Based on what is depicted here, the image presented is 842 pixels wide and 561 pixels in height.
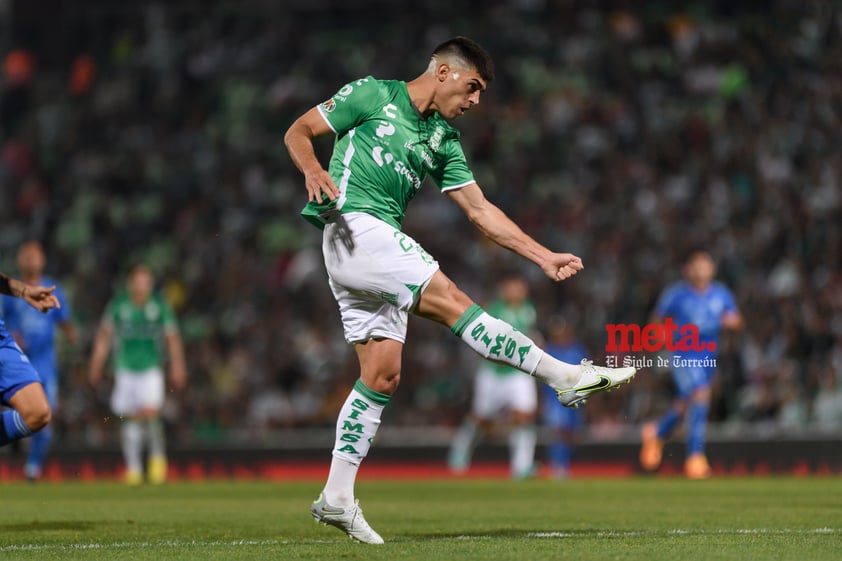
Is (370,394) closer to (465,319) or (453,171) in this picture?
(465,319)

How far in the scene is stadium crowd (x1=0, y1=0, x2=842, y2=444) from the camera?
19.7m

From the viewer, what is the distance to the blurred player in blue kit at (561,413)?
17828 mm

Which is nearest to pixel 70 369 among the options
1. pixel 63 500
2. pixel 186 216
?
pixel 186 216

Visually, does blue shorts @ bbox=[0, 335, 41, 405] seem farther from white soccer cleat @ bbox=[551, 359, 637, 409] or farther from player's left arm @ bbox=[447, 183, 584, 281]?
white soccer cleat @ bbox=[551, 359, 637, 409]

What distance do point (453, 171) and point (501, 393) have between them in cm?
1068

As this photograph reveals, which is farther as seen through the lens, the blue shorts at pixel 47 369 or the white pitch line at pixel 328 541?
the blue shorts at pixel 47 369

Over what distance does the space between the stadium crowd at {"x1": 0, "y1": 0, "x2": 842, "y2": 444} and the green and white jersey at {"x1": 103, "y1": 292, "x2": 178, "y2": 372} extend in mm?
3771

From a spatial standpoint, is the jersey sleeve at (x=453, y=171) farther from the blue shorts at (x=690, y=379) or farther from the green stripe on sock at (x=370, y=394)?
the blue shorts at (x=690, y=379)

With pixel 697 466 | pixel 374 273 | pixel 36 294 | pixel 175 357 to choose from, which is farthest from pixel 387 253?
pixel 175 357

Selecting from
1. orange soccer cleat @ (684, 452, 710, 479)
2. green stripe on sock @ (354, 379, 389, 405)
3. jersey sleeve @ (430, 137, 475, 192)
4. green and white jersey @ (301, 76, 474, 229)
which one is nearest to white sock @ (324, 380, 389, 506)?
green stripe on sock @ (354, 379, 389, 405)

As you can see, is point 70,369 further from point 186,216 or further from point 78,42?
point 78,42

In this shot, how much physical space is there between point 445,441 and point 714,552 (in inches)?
526

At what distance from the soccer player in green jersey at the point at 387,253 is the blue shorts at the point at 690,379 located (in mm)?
8531

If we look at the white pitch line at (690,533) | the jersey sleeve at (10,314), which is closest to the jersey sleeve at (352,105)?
the white pitch line at (690,533)
